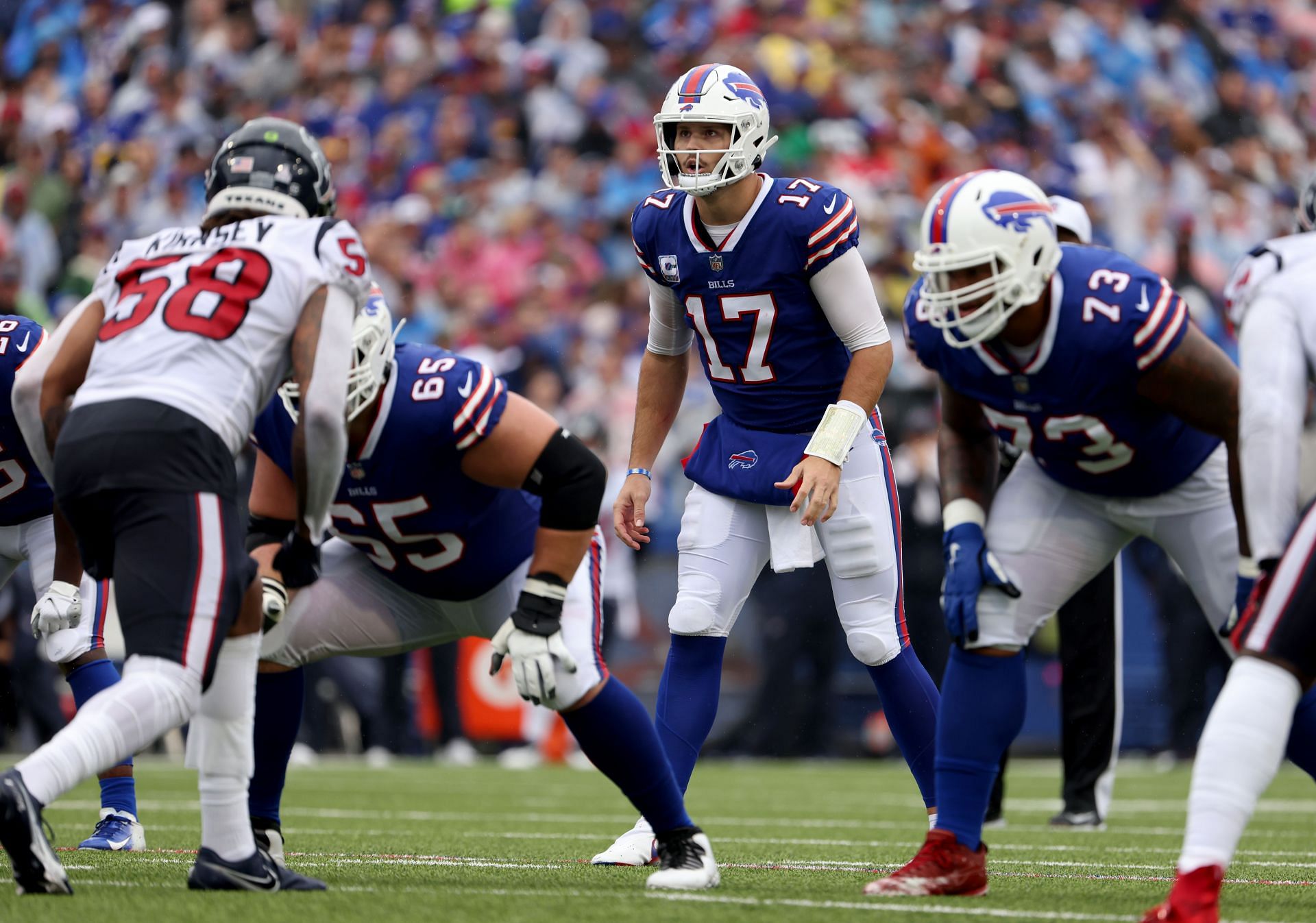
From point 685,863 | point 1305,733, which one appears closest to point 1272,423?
point 1305,733

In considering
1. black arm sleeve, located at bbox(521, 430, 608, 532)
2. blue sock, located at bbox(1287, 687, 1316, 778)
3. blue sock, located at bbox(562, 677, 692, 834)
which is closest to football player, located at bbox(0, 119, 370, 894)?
black arm sleeve, located at bbox(521, 430, 608, 532)

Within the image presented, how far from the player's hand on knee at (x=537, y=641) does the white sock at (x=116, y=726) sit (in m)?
0.64

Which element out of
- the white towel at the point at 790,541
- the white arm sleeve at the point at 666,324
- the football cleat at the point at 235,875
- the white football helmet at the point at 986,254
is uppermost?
the white football helmet at the point at 986,254

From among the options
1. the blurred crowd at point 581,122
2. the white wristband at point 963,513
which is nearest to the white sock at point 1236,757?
the white wristband at point 963,513

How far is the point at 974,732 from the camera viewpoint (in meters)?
3.89

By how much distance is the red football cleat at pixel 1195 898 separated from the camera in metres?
2.99

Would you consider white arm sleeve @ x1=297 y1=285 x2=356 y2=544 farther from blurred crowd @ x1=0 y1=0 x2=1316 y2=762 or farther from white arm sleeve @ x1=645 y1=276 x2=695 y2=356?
blurred crowd @ x1=0 y1=0 x2=1316 y2=762

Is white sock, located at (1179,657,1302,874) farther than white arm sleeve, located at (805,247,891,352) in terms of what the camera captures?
No

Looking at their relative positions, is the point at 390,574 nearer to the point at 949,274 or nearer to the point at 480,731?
the point at 949,274

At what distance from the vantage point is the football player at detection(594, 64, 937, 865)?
183 inches

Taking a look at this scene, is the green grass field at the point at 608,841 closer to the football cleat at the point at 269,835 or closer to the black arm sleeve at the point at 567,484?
the football cleat at the point at 269,835

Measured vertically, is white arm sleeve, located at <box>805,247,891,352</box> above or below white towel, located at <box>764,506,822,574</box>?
above

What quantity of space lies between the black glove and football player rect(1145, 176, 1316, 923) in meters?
1.85

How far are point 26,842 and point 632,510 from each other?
2028 millimetres
